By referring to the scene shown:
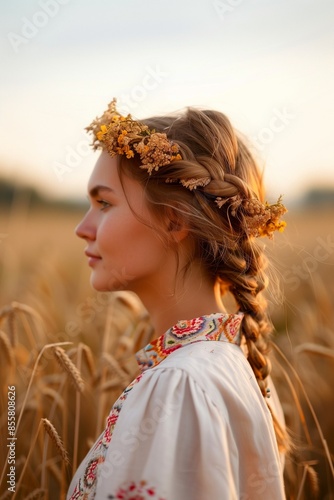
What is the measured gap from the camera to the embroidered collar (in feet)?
4.89

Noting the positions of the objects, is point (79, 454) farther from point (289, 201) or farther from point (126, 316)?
point (289, 201)

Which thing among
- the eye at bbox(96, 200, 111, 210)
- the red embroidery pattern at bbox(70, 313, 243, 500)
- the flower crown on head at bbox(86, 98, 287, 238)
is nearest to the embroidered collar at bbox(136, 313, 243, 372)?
the red embroidery pattern at bbox(70, 313, 243, 500)

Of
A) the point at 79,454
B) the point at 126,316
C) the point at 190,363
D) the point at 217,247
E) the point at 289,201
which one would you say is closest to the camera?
the point at 190,363

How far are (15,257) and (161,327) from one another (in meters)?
0.95

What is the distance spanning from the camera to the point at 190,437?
1.26 metres

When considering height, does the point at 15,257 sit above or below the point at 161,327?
above

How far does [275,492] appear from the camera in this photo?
139 centimetres

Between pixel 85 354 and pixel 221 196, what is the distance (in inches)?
26.1

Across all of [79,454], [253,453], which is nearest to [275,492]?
[253,453]

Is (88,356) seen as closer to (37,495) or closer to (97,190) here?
(37,495)

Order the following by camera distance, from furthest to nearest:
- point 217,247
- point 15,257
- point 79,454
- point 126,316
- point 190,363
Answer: point 126,316
point 15,257
point 79,454
point 217,247
point 190,363

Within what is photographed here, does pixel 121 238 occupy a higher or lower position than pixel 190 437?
higher

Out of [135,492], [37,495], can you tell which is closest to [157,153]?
[135,492]

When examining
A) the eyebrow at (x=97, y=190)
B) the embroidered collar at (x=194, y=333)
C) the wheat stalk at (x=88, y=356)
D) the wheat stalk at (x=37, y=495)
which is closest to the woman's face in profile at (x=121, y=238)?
the eyebrow at (x=97, y=190)
